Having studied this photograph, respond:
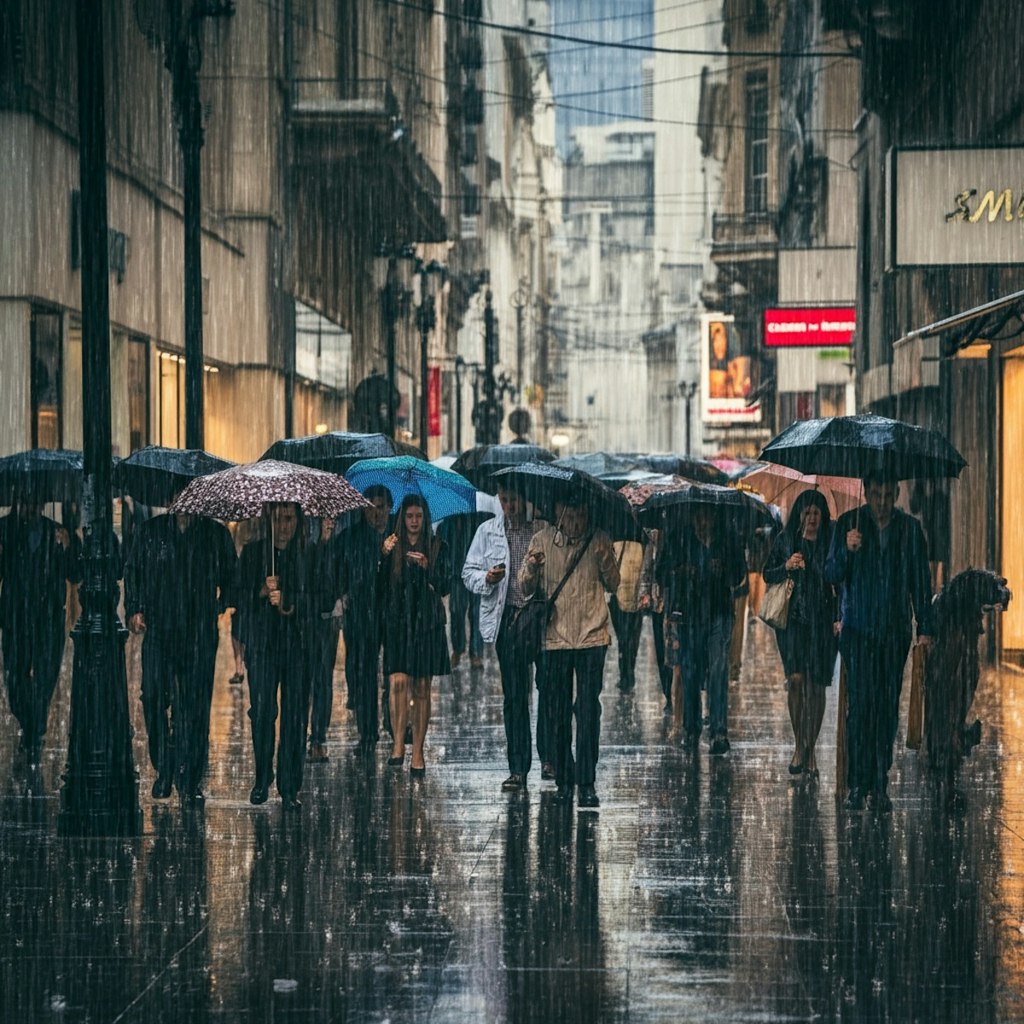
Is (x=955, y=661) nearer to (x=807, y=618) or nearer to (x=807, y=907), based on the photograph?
(x=807, y=618)

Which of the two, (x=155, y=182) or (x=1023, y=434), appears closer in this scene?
(x=1023, y=434)

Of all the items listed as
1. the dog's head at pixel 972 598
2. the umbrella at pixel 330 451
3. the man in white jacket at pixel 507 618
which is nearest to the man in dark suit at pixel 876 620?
the dog's head at pixel 972 598

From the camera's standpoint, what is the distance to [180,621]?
1167 centimetres

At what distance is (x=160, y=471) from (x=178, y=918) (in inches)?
183

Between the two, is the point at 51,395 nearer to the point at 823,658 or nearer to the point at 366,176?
the point at 823,658

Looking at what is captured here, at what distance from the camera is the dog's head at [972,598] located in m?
11.3

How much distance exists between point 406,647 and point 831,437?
9.96 ft

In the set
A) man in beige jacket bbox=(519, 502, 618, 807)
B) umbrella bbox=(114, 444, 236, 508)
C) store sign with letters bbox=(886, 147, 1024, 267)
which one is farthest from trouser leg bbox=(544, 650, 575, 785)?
store sign with letters bbox=(886, 147, 1024, 267)

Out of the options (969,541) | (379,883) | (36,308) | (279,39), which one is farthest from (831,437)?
(279,39)

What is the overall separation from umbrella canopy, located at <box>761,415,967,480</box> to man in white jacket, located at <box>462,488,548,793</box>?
174 cm

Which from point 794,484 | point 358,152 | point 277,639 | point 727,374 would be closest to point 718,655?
point 277,639

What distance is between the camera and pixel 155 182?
28.9 m

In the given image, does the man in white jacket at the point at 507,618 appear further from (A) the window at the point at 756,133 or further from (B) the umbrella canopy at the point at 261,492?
(A) the window at the point at 756,133

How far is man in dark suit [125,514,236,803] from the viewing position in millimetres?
11609
